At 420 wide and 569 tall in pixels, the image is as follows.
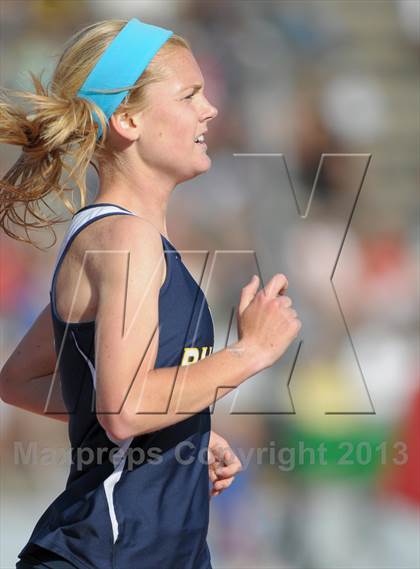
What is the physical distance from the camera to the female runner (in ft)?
4.76

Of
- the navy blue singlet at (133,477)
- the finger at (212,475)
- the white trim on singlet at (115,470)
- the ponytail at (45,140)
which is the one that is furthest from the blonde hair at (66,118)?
the finger at (212,475)

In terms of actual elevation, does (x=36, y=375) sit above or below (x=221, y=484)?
above

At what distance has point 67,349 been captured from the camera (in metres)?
1.61

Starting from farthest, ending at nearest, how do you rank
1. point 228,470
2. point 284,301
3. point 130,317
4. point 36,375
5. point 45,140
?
1. point 36,375
2. point 228,470
3. point 45,140
4. point 284,301
5. point 130,317

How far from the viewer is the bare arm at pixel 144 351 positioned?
1418mm

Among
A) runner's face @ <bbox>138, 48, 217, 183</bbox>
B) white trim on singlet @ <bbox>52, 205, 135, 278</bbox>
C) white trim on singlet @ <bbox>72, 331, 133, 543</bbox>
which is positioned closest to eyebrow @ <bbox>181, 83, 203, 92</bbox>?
runner's face @ <bbox>138, 48, 217, 183</bbox>

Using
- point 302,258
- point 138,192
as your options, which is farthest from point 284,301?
point 302,258

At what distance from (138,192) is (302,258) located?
2.50 metres

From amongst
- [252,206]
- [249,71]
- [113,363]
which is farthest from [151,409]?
[249,71]

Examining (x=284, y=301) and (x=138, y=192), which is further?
(x=138, y=192)

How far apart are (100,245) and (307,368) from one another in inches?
102

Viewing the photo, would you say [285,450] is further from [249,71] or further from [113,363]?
[113,363]

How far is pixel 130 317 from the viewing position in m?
1.43

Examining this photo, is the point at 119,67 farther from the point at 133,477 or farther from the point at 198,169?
the point at 133,477
